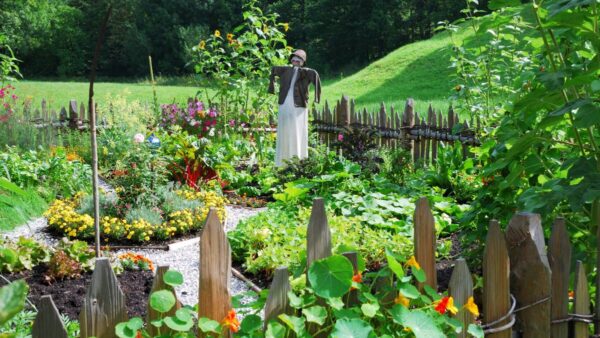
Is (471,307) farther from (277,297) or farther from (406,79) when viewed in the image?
(406,79)

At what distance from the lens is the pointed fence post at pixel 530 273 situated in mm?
1966

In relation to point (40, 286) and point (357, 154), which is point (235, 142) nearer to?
point (357, 154)

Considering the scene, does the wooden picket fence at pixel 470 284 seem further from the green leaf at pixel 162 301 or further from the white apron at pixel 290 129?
the white apron at pixel 290 129

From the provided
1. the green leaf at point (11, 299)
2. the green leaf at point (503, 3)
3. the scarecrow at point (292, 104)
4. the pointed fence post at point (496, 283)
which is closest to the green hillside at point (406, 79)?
the scarecrow at point (292, 104)

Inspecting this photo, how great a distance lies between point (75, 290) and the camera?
390 cm

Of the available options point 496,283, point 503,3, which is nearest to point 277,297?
point 496,283

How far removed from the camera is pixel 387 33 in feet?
130

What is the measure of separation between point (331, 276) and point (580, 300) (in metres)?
1.03

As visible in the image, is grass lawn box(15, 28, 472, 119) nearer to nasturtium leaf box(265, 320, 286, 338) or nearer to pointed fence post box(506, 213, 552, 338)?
pointed fence post box(506, 213, 552, 338)

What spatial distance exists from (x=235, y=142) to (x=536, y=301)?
803cm

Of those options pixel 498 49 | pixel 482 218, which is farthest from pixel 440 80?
pixel 482 218

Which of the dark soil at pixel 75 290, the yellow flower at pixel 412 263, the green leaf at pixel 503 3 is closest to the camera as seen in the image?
the yellow flower at pixel 412 263

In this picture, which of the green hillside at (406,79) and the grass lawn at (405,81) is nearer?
the grass lawn at (405,81)

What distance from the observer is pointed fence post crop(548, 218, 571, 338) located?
80.7 inches
